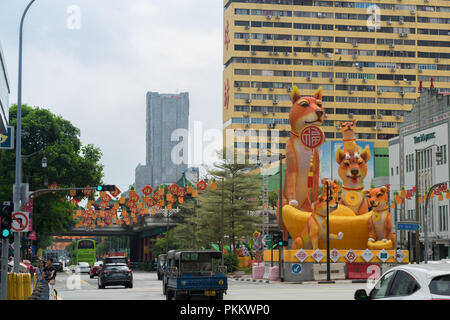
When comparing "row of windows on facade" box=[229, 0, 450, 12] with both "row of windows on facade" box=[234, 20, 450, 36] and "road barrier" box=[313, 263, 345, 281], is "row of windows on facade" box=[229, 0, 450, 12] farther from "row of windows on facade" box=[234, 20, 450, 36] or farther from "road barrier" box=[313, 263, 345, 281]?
"road barrier" box=[313, 263, 345, 281]

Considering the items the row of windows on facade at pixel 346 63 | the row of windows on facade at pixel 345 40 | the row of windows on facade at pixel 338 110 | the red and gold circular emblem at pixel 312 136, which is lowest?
the red and gold circular emblem at pixel 312 136

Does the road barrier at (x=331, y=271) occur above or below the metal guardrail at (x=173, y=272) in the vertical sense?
below

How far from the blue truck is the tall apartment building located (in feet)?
341

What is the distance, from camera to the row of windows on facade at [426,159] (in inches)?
2955

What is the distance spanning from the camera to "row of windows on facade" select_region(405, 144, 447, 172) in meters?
75.1

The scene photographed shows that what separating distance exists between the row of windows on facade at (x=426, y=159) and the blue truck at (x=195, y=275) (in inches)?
1992

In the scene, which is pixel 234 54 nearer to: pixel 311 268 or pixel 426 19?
pixel 426 19

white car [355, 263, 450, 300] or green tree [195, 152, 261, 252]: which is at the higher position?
green tree [195, 152, 261, 252]

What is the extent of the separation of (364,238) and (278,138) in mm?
83230

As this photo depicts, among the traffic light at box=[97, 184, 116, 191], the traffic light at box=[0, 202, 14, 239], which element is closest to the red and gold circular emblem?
the traffic light at box=[97, 184, 116, 191]

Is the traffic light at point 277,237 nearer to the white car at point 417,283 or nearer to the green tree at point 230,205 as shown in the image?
the green tree at point 230,205

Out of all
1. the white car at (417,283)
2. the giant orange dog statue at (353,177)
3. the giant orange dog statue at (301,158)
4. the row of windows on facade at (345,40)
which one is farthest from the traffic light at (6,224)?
the row of windows on facade at (345,40)

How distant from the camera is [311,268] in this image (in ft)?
157
